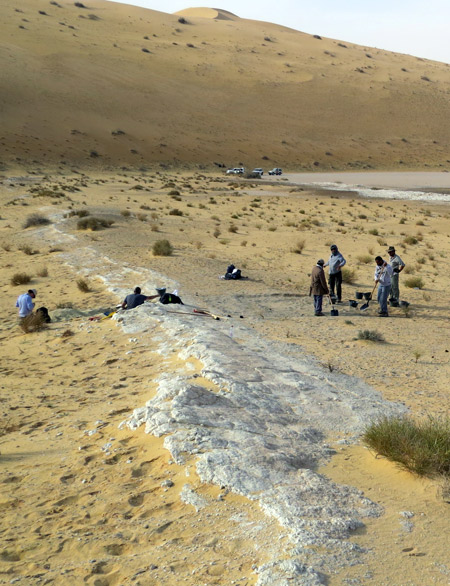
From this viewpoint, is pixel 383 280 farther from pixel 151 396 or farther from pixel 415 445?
pixel 415 445

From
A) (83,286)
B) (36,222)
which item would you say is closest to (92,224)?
(36,222)

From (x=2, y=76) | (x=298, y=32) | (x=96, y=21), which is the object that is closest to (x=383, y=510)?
(x=2, y=76)

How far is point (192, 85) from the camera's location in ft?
282

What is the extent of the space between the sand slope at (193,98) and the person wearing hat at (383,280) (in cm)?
4949

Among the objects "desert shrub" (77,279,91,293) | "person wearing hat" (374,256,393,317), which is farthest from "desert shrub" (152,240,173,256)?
"person wearing hat" (374,256,393,317)

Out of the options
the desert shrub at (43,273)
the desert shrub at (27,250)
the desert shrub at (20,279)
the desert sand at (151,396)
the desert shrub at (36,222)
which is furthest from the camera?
the desert shrub at (36,222)

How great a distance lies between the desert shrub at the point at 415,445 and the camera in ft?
20.1

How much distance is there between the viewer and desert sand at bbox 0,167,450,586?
16.4ft

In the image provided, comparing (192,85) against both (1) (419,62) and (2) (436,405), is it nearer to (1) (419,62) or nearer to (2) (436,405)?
(1) (419,62)

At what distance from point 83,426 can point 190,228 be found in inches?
849

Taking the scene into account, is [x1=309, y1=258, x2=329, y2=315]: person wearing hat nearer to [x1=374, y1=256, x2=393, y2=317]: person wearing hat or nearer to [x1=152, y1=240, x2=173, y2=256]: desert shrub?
[x1=374, y1=256, x2=393, y2=317]: person wearing hat

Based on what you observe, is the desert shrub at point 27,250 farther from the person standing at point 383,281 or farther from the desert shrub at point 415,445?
the desert shrub at point 415,445

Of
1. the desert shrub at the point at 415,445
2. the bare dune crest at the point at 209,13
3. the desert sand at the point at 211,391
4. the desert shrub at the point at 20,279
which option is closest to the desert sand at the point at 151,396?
the desert sand at the point at 211,391

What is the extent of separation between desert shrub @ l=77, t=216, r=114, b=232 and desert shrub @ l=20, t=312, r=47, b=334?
1305 centimetres
